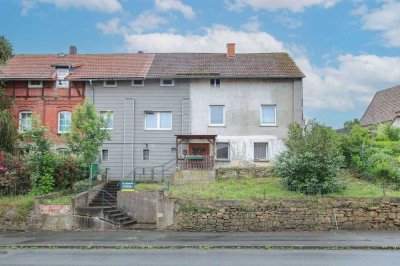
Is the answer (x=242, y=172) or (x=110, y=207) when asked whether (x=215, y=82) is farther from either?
(x=110, y=207)

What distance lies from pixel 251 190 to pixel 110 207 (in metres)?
7.85

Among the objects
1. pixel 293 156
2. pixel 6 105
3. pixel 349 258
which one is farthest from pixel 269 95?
pixel 349 258

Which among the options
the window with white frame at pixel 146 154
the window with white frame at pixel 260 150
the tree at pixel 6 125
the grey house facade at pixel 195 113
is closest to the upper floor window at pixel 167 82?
the grey house facade at pixel 195 113

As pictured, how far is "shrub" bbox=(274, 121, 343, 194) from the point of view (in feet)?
82.9

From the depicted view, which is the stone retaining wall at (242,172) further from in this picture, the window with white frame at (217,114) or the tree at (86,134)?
the tree at (86,134)

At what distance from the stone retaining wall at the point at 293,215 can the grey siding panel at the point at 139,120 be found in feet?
44.0

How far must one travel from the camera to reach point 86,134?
101ft

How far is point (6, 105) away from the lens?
1406 inches

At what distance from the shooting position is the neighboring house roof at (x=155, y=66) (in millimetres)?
36531

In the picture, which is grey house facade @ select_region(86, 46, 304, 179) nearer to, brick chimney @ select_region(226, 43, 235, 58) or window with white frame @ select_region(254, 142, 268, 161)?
window with white frame @ select_region(254, 142, 268, 161)

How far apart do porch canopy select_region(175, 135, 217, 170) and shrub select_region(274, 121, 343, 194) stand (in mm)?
7241

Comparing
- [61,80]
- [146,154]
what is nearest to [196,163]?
[146,154]

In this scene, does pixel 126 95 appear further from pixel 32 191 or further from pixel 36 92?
pixel 32 191

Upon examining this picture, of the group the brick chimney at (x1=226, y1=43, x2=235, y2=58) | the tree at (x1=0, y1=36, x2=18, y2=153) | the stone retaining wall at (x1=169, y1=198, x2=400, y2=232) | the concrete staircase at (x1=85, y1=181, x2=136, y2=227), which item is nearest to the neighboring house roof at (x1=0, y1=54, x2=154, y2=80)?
the tree at (x1=0, y1=36, x2=18, y2=153)
